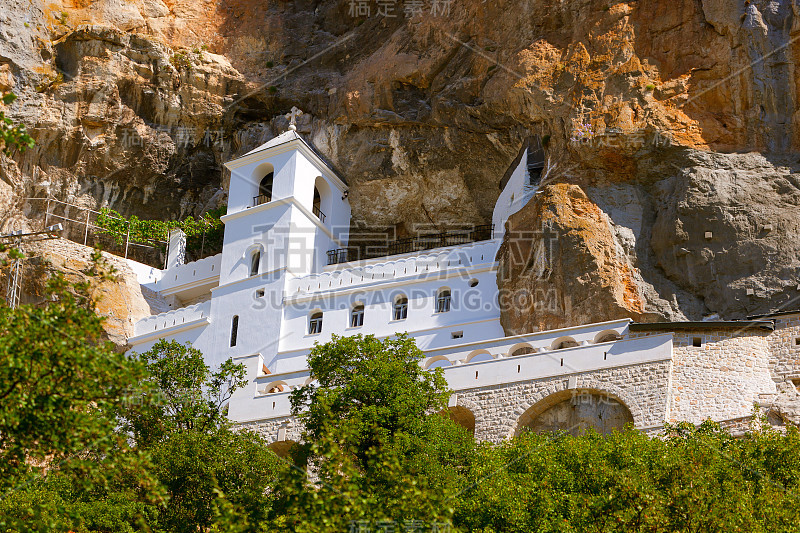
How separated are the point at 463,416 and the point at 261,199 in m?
17.9

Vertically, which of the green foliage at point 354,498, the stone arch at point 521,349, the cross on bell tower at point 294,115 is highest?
the cross on bell tower at point 294,115

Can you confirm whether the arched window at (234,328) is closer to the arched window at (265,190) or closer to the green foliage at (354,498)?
the arched window at (265,190)

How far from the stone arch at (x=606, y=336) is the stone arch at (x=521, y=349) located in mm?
2264

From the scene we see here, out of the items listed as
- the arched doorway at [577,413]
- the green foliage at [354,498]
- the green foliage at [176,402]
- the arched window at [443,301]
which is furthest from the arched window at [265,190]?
Result: the green foliage at [354,498]

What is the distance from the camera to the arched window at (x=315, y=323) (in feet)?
138

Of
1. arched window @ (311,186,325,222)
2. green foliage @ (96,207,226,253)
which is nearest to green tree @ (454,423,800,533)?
arched window @ (311,186,325,222)

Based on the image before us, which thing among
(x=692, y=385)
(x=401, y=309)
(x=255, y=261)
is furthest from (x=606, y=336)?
(x=255, y=261)

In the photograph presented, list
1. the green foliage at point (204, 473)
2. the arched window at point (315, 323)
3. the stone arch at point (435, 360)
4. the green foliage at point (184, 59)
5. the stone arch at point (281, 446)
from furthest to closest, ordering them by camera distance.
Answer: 1. the green foliage at point (184, 59)
2. the arched window at point (315, 323)
3. the stone arch at point (435, 360)
4. the stone arch at point (281, 446)
5. the green foliage at point (204, 473)

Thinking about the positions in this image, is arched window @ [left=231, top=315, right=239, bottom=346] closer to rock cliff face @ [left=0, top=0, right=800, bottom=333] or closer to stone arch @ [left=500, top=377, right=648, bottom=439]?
rock cliff face @ [left=0, top=0, right=800, bottom=333]

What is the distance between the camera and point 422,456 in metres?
26.6

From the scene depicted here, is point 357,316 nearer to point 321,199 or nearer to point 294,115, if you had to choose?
point 321,199

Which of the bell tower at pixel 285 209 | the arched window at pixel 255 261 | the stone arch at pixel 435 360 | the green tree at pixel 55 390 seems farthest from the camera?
the arched window at pixel 255 261

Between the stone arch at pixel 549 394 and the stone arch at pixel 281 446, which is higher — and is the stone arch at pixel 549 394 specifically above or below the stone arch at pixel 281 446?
above

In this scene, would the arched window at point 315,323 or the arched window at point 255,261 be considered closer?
the arched window at point 315,323
